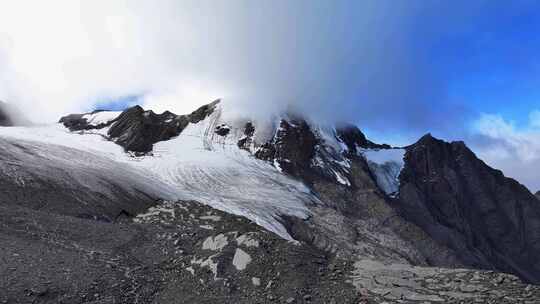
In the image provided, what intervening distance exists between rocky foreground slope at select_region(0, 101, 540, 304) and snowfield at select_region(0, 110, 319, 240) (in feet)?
1.47

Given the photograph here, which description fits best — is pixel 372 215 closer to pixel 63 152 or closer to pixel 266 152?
pixel 266 152

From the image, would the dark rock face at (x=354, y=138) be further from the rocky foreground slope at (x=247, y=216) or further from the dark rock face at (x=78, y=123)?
the dark rock face at (x=78, y=123)

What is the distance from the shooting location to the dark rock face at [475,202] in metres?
117

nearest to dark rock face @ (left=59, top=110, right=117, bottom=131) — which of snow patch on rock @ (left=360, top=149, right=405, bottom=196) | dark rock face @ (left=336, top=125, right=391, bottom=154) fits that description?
dark rock face @ (left=336, top=125, right=391, bottom=154)

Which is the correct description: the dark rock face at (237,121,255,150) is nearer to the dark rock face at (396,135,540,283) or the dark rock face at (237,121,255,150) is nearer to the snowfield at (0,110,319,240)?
the snowfield at (0,110,319,240)

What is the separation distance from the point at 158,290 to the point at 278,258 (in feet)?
20.5

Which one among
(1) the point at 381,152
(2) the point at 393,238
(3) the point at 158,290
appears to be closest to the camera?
(3) the point at 158,290

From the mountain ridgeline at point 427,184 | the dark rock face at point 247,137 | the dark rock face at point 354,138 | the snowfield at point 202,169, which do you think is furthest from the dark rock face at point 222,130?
the dark rock face at point 354,138

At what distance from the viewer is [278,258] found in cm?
2897

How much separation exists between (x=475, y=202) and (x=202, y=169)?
257ft

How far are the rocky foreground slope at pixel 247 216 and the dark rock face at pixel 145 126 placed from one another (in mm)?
393

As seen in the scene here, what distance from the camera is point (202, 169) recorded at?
85688mm

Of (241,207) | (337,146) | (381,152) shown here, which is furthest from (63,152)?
(381,152)

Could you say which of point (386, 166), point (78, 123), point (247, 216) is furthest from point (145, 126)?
point (386, 166)
